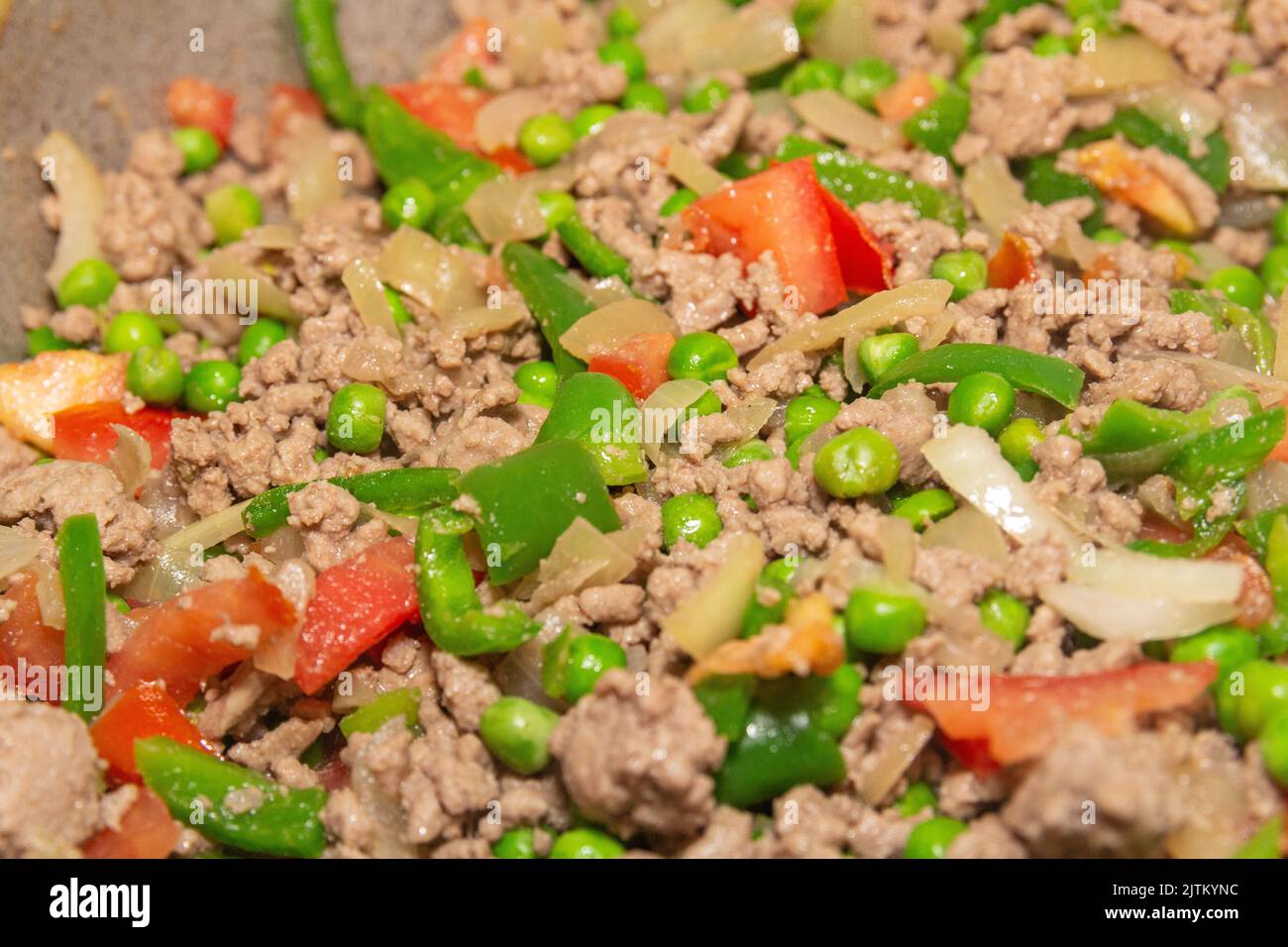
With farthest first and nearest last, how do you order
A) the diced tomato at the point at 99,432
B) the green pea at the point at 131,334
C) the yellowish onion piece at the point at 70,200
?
the yellowish onion piece at the point at 70,200 < the green pea at the point at 131,334 < the diced tomato at the point at 99,432

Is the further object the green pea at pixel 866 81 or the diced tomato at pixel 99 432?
the green pea at pixel 866 81

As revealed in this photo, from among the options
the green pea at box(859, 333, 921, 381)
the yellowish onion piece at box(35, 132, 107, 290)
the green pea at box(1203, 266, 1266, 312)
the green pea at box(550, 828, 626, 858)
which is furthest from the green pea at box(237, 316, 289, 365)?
the green pea at box(1203, 266, 1266, 312)

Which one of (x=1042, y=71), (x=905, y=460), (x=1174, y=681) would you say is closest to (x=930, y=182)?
(x=1042, y=71)

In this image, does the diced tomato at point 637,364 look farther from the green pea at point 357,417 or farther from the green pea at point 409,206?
the green pea at point 409,206

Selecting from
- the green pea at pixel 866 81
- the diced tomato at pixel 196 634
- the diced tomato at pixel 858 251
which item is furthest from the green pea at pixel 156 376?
the green pea at pixel 866 81

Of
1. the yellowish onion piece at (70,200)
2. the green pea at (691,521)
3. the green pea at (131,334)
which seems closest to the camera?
the green pea at (691,521)

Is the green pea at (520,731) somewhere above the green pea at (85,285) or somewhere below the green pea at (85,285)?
below

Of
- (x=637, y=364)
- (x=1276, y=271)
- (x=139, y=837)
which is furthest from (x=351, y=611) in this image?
(x=1276, y=271)

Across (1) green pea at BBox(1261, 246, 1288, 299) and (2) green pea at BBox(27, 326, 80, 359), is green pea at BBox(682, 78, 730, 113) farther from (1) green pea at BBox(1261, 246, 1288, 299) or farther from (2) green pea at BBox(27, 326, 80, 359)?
(2) green pea at BBox(27, 326, 80, 359)
